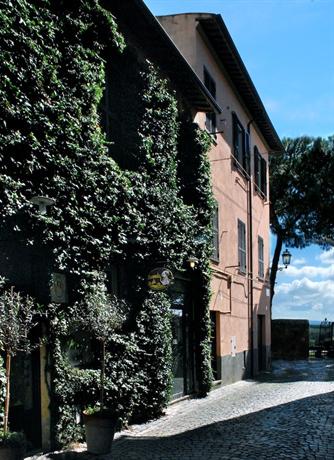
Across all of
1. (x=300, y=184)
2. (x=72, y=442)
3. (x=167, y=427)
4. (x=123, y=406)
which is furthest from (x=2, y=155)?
(x=300, y=184)

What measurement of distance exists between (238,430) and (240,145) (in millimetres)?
12315

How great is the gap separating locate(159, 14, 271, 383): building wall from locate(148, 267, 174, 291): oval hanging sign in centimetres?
495

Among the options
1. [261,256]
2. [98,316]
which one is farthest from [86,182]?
[261,256]

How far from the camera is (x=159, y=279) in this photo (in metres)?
10.9

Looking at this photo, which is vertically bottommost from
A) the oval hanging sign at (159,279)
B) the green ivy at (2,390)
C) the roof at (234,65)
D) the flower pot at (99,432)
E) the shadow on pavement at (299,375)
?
the shadow on pavement at (299,375)

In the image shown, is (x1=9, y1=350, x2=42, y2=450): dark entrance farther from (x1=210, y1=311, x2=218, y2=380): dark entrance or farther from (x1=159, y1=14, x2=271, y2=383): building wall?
(x1=210, y1=311, x2=218, y2=380): dark entrance

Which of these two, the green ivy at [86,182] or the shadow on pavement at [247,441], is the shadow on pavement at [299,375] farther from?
the green ivy at [86,182]

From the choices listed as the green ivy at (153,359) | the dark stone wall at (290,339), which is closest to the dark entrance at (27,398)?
the green ivy at (153,359)

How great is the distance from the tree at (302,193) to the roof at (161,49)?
20661mm

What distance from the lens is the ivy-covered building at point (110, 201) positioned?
24.8ft

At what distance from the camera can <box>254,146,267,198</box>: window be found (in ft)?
77.3

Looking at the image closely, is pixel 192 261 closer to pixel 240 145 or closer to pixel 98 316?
pixel 98 316

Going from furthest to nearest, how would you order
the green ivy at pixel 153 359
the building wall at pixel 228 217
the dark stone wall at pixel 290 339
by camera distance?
the dark stone wall at pixel 290 339 → the building wall at pixel 228 217 → the green ivy at pixel 153 359

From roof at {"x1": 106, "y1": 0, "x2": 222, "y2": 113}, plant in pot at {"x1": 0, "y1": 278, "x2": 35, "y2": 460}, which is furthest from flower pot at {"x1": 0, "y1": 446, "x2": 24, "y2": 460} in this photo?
roof at {"x1": 106, "y1": 0, "x2": 222, "y2": 113}
